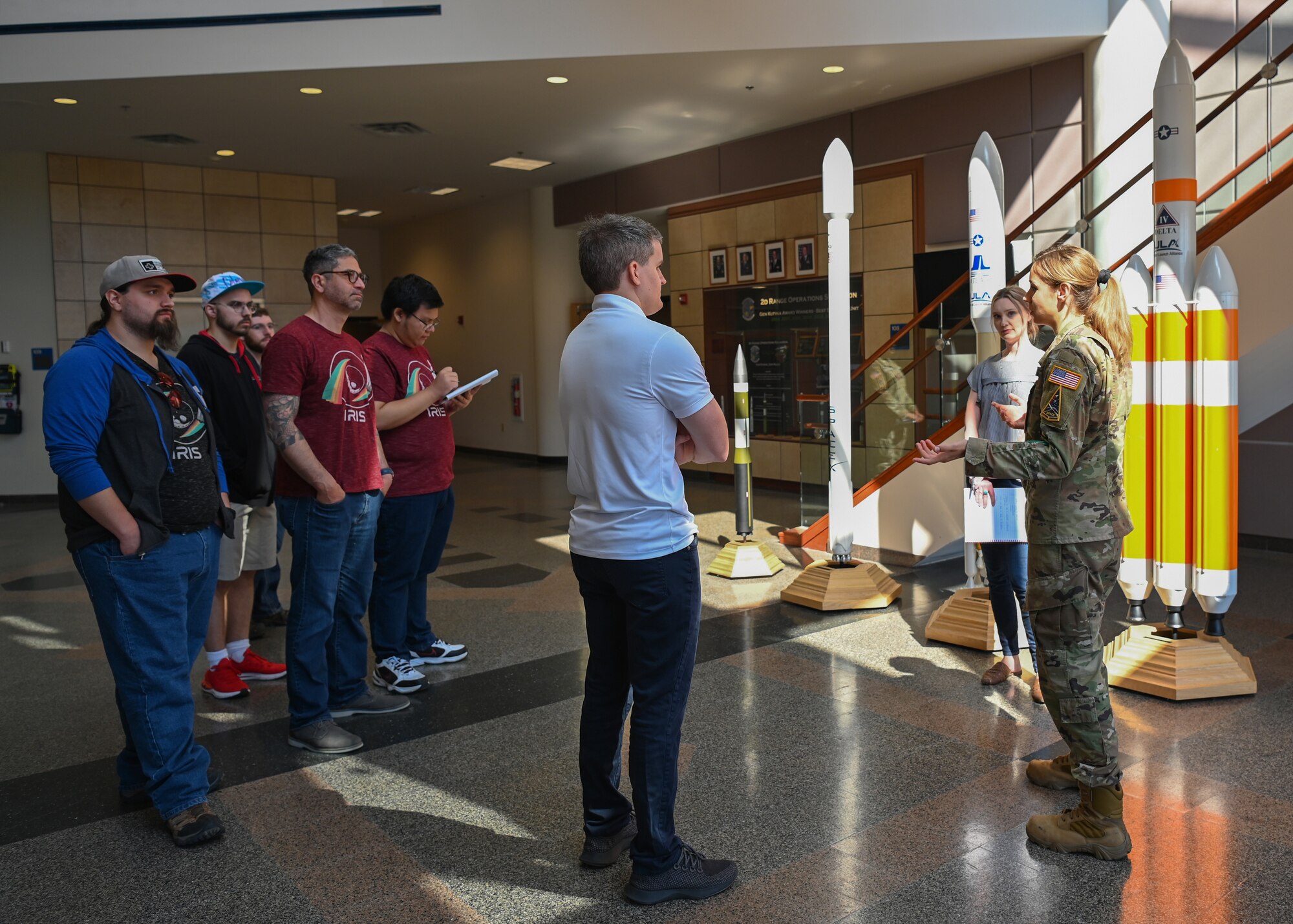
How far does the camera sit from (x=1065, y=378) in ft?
8.13

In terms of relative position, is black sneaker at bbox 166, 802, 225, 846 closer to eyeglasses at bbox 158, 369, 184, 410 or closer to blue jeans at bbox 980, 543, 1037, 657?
eyeglasses at bbox 158, 369, 184, 410

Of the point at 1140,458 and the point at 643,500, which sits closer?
the point at 643,500

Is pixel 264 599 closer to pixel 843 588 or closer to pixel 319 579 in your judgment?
pixel 319 579

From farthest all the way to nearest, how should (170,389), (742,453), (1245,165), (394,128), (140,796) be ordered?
(394,128), (742,453), (1245,165), (140,796), (170,389)

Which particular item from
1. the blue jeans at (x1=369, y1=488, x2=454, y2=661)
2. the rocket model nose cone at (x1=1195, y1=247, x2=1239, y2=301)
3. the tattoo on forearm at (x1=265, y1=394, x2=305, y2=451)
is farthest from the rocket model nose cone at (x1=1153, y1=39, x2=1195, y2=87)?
the tattoo on forearm at (x1=265, y1=394, x2=305, y2=451)

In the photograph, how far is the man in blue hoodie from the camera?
2623 mm

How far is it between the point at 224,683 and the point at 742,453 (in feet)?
11.9

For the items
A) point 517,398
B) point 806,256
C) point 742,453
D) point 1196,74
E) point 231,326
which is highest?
point 1196,74

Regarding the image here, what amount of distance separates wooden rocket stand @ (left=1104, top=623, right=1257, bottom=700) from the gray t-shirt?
961 mm

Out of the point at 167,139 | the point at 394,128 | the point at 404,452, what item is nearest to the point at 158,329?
the point at 404,452

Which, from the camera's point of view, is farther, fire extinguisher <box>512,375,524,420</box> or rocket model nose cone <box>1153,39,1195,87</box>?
fire extinguisher <box>512,375,524,420</box>

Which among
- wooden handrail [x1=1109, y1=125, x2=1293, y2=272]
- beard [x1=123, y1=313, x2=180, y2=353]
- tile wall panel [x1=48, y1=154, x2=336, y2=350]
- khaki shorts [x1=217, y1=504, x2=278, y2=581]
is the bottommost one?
khaki shorts [x1=217, y1=504, x2=278, y2=581]

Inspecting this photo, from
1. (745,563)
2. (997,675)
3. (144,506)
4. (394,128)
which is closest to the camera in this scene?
(144,506)

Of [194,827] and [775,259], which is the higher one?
[775,259]
